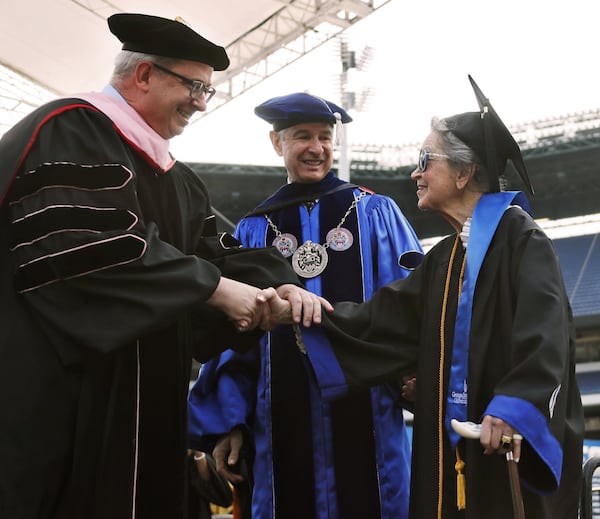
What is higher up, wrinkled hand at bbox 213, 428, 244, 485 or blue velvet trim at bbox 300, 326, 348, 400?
Answer: blue velvet trim at bbox 300, 326, 348, 400

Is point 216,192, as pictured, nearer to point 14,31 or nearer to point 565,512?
point 14,31

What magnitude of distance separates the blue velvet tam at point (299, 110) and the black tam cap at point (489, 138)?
2.22 ft

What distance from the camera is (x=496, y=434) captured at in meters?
2.46

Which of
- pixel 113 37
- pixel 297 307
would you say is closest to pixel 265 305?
pixel 297 307

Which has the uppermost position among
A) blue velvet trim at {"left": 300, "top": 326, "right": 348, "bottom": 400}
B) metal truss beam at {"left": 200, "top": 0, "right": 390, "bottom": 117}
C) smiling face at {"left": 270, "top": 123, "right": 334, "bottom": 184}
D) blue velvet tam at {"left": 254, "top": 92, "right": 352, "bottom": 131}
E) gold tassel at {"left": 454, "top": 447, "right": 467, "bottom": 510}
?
metal truss beam at {"left": 200, "top": 0, "right": 390, "bottom": 117}

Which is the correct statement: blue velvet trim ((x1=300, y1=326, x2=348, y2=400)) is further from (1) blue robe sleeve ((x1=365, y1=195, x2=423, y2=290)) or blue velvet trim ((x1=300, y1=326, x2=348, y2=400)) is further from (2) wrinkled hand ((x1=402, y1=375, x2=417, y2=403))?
(1) blue robe sleeve ((x1=365, y1=195, x2=423, y2=290))

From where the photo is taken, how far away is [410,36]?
64.3 ft

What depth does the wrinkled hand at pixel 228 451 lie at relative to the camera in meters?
3.45

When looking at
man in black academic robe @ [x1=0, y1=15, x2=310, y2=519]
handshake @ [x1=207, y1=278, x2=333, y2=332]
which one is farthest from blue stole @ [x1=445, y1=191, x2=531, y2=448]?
man in black academic robe @ [x1=0, y1=15, x2=310, y2=519]

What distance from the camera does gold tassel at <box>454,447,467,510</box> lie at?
8.73ft

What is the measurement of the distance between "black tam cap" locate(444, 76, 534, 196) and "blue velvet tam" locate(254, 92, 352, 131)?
0.68m

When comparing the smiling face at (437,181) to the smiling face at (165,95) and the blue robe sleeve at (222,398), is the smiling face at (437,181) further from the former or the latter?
the blue robe sleeve at (222,398)

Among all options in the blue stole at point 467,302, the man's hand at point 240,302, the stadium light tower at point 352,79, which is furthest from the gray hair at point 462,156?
the stadium light tower at point 352,79

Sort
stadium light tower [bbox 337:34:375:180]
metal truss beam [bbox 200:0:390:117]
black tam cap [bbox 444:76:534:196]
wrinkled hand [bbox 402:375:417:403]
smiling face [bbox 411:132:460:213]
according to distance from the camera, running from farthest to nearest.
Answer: stadium light tower [bbox 337:34:375:180]
metal truss beam [bbox 200:0:390:117]
wrinkled hand [bbox 402:375:417:403]
smiling face [bbox 411:132:460:213]
black tam cap [bbox 444:76:534:196]
